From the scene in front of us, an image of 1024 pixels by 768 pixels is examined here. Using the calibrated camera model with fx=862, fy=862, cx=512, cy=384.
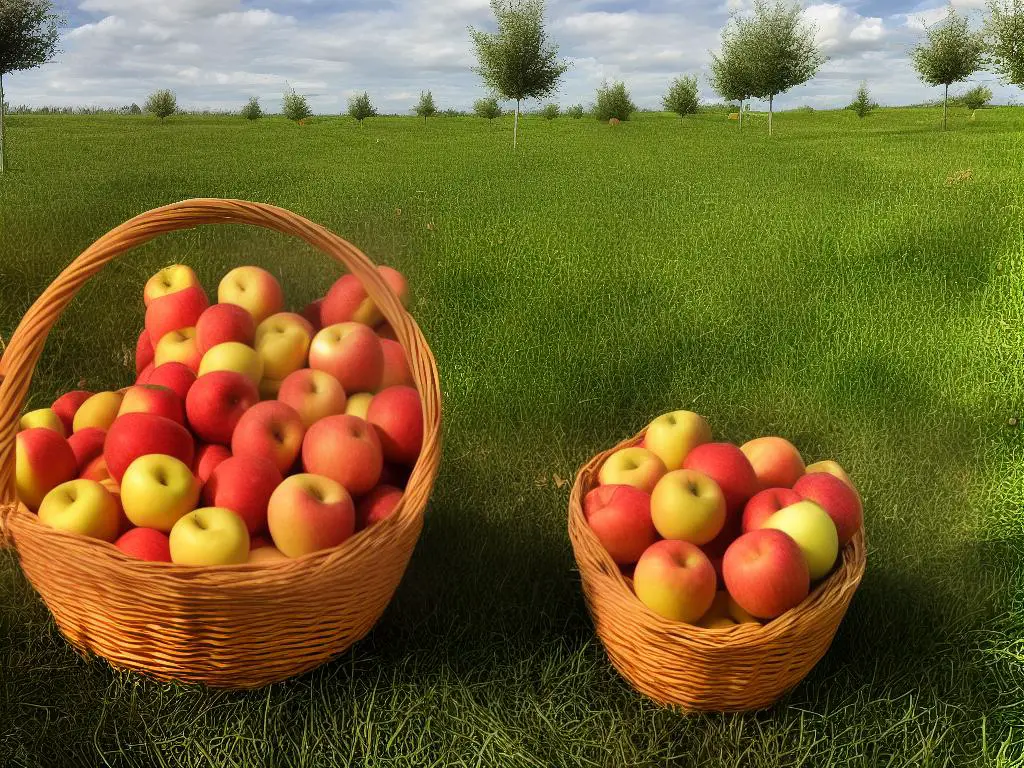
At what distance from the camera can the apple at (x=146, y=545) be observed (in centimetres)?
233

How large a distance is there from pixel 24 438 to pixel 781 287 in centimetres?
511

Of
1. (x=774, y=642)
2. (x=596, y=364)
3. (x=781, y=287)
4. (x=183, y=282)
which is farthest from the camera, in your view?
(x=781, y=287)

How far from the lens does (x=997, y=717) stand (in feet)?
8.60

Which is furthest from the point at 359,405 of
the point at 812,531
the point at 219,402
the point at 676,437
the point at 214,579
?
the point at 812,531

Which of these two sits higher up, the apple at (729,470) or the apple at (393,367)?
the apple at (393,367)

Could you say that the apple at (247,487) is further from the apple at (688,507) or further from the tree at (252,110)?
the tree at (252,110)

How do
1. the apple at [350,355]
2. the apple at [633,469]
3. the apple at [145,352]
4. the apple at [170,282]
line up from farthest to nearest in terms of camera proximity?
the apple at [145,352], the apple at [170,282], the apple at [350,355], the apple at [633,469]

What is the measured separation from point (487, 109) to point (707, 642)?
4430 cm

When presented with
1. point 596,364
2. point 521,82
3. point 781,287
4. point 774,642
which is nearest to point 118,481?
point 774,642

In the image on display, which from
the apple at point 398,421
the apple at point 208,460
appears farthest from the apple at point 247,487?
the apple at point 398,421

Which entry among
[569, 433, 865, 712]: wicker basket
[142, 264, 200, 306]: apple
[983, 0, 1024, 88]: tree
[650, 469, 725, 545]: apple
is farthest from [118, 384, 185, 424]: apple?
[983, 0, 1024, 88]: tree

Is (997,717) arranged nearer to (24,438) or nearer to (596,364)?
(596,364)

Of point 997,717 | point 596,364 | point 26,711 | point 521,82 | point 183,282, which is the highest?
point 521,82

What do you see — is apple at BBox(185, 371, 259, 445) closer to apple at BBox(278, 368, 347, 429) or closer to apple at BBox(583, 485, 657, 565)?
apple at BBox(278, 368, 347, 429)
